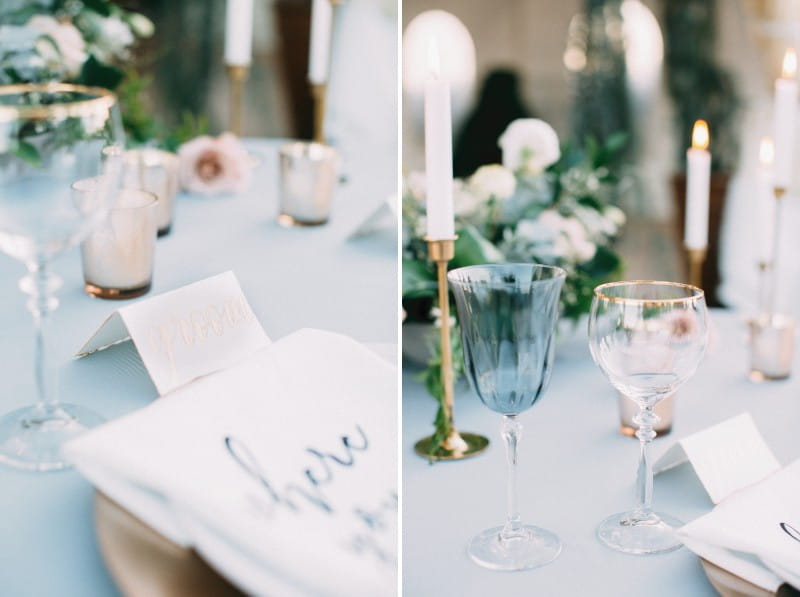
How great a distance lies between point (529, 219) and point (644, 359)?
0.45 meters

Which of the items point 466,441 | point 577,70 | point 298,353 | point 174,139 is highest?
point 577,70

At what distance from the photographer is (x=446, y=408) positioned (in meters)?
0.75

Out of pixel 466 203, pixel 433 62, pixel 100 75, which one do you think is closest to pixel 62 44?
pixel 100 75

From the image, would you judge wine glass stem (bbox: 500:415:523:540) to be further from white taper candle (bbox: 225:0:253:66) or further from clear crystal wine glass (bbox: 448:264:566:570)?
white taper candle (bbox: 225:0:253:66)

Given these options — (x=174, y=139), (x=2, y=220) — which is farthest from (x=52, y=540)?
(x=174, y=139)

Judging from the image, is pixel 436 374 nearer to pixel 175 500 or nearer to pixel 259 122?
pixel 175 500

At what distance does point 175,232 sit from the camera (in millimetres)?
1065

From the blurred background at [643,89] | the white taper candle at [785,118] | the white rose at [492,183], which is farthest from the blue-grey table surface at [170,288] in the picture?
the blurred background at [643,89]

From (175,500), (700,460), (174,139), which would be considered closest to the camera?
(175,500)

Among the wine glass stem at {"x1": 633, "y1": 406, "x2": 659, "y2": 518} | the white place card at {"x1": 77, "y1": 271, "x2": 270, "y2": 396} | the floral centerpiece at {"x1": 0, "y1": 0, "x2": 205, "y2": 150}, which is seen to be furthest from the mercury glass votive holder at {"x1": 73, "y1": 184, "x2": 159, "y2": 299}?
the wine glass stem at {"x1": 633, "y1": 406, "x2": 659, "y2": 518}

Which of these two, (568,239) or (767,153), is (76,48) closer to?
(568,239)

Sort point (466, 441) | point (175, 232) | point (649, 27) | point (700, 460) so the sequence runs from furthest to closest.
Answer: point (649, 27) → point (175, 232) → point (466, 441) → point (700, 460)

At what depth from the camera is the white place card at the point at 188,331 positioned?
1.99 ft

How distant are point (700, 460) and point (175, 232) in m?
0.68
